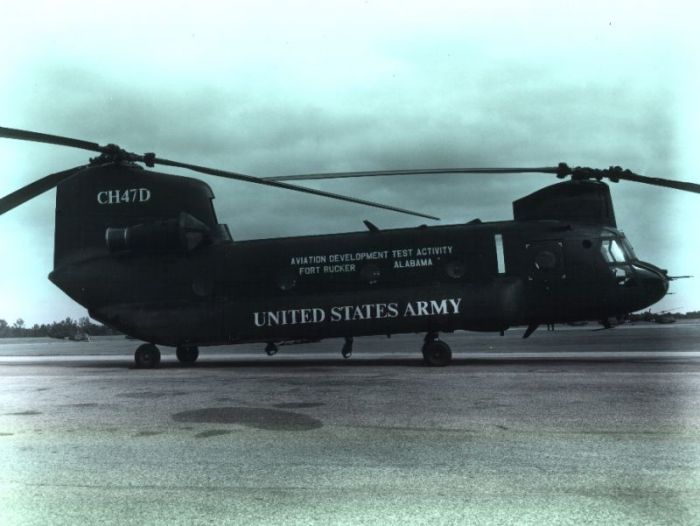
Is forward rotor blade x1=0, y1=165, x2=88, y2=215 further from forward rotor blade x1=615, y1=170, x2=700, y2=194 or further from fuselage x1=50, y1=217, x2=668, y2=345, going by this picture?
forward rotor blade x1=615, y1=170, x2=700, y2=194

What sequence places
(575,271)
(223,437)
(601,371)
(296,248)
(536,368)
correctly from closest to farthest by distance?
(223,437) → (601,371) → (536,368) → (575,271) → (296,248)

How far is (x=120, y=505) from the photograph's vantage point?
438 centimetres

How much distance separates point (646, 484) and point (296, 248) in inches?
474

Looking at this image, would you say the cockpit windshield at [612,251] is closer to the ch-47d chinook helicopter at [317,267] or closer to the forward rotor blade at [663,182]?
the ch-47d chinook helicopter at [317,267]

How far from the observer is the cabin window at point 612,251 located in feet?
47.2

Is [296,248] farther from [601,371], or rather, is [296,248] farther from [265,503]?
[265,503]

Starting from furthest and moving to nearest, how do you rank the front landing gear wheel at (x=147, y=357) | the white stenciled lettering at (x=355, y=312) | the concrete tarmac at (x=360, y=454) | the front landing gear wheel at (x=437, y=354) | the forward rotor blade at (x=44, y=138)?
the front landing gear wheel at (x=147, y=357)
the white stenciled lettering at (x=355, y=312)
the front landing gear wheel at (x=437, y=354)
the forward rotor blade at (x=44, y=138)
the concrete tarmac at (x=360, y=454)

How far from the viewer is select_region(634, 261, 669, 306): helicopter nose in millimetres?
14240

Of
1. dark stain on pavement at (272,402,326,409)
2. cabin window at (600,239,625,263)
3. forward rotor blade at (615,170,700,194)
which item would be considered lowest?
dark stain on pavement at (272,402,326,409)

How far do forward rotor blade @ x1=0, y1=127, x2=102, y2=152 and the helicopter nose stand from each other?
1376 centimetres

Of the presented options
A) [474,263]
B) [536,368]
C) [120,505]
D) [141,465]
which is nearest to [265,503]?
[120,505]

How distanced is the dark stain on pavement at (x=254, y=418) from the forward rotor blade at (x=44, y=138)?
26.1ft

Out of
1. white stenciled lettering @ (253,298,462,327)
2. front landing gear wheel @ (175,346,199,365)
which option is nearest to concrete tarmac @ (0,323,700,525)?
white stenciled lettering @ (253,298,462,327)

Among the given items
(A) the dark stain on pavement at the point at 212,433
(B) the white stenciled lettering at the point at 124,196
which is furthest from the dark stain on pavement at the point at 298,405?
(B) the white stenciled lettering at the point at 124,196
